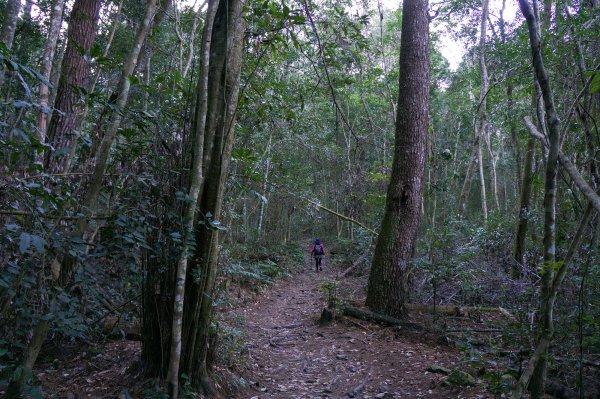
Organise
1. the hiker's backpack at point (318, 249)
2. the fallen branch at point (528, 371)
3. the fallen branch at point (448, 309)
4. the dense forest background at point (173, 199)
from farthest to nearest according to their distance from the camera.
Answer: the hiker's backpack at point (318, 249)
the fallen branch at point (448, 309)
the dense forest background at point (173, 199)
the fallen branch at point (528, 371)

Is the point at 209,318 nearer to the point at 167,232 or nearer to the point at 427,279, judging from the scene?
the point at 167,232

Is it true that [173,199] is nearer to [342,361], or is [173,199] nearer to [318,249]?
[342,361]

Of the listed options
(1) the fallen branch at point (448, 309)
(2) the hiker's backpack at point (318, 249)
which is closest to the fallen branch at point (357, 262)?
(2) the hiker's backpack at point (318, 249)

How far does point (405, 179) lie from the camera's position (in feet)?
23.9

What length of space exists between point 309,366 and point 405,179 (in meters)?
3.63

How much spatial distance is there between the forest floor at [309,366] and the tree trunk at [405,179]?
27.2 inches

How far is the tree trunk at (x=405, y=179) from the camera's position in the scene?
7141 millimetres

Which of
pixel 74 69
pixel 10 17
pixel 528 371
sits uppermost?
pixel 10 17

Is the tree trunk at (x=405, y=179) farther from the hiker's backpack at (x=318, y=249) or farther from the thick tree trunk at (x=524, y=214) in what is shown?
the hiker's backpack at (x=318, y=249)

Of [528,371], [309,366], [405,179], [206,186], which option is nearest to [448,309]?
[405,179]

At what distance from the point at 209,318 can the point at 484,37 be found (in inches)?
594

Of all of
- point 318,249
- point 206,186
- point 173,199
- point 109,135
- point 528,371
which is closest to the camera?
point 528,371

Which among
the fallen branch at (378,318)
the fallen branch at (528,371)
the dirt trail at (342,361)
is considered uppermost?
the fallen branch at (528,371)

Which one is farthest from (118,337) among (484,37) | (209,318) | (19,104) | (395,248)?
(484,37)
